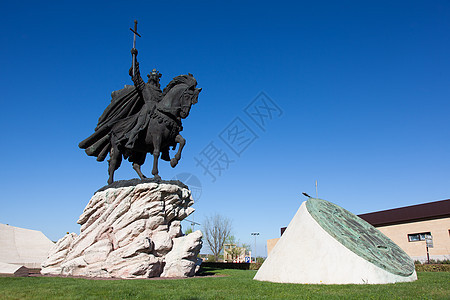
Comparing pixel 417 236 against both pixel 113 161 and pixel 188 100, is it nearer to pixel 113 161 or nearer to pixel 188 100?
pixel 188 100

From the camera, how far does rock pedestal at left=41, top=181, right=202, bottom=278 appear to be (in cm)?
1045

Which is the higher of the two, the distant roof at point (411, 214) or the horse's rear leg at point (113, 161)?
the horse's rear leg at point (113, 161)

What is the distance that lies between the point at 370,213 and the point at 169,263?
19.1 metres

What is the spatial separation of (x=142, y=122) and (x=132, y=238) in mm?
4432

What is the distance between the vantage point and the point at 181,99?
1274 cm

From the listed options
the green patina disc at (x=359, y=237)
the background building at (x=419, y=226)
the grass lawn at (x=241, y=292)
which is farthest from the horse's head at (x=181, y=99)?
the background building at (x=419, y=226)

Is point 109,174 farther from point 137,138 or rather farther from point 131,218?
point 131,218

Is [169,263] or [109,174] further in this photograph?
[109,174]

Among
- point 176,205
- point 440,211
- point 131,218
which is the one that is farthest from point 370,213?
point 131,218

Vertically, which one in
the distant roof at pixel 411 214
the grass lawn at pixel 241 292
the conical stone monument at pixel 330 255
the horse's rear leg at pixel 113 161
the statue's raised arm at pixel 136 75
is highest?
the statue's raised arm at pixel 136 75

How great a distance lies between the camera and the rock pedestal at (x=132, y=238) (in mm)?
10445

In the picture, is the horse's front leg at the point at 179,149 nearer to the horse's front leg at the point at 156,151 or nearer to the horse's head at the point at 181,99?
the horse's front leg at the point at 156,151

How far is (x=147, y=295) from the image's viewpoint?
248 inches

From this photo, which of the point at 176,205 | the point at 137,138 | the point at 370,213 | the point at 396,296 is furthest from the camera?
the point at 370,213
